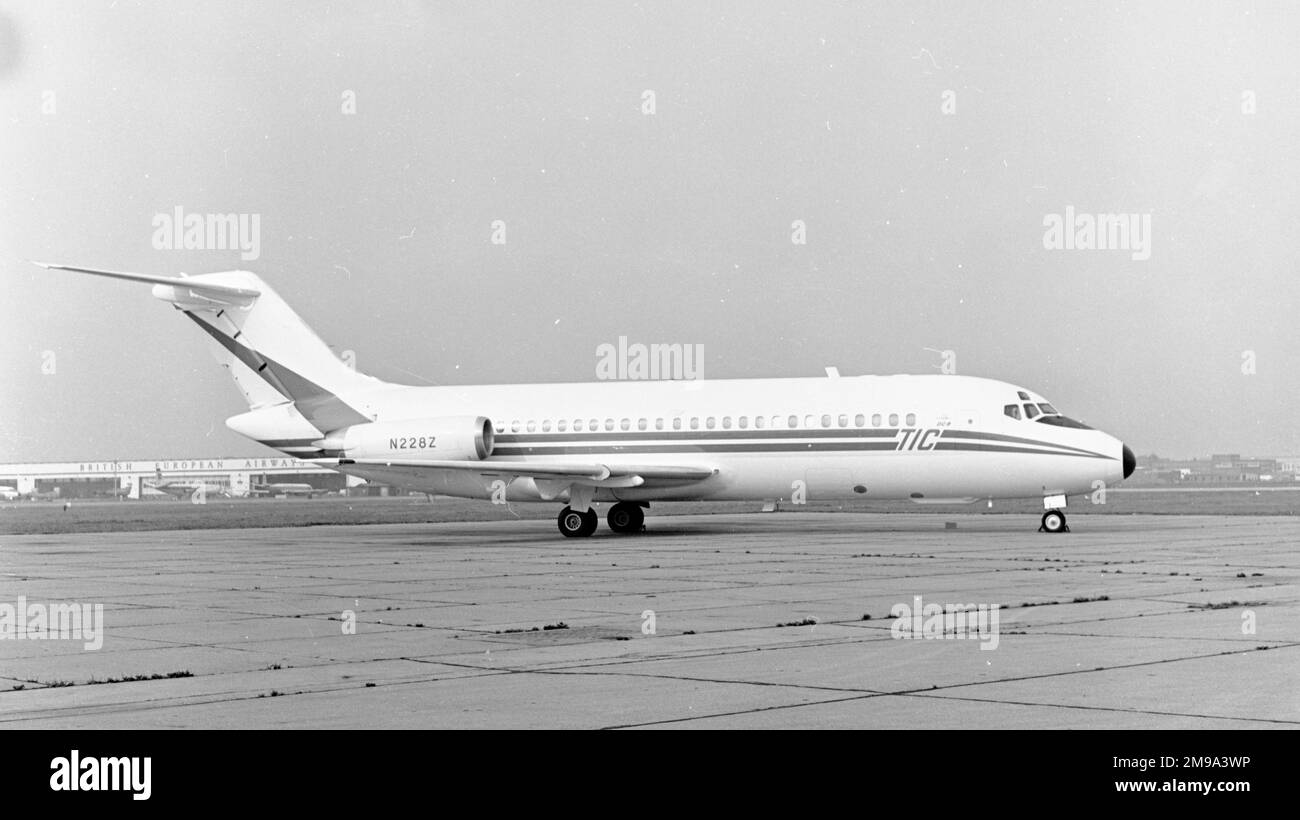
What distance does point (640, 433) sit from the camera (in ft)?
108

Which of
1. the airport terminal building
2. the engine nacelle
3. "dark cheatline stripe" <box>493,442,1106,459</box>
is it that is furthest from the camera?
the airport terminal building

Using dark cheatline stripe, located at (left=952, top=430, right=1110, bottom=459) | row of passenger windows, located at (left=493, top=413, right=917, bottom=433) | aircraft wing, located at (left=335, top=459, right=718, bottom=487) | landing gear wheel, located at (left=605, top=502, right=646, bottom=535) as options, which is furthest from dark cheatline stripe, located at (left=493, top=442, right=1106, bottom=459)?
landing gear wheel, located at (left=605, top=502, right=646, bottom=535)

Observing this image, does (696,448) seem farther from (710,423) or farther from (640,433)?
(640,433)

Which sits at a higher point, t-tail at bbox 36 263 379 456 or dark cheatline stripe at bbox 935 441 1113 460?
t-tail at bbox 36 263 379 456

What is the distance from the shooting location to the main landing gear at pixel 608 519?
3219 centimetres

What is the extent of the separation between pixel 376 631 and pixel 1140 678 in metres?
6.88

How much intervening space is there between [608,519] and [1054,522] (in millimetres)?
10559

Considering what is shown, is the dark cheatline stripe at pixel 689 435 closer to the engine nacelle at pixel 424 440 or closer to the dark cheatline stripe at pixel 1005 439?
the engine nacelle at pixel 424 440

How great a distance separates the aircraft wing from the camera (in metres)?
31.3

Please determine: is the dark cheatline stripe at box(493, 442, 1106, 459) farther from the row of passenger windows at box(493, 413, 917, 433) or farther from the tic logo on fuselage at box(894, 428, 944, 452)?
the row of passenger windows at box(493, 413, 917, 433)

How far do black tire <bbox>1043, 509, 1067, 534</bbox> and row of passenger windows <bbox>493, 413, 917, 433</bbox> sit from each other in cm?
342

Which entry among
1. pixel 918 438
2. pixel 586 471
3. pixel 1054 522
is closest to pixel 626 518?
pixel 586 471
